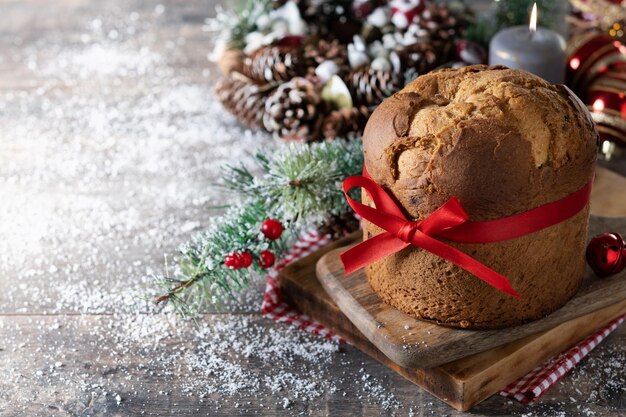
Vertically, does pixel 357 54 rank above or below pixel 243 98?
above

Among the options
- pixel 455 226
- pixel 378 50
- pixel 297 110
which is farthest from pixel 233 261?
pixel 378 50

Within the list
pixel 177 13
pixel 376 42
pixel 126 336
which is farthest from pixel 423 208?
pixel 177 13

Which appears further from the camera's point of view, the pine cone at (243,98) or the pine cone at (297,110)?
the pine cone at (243,98)

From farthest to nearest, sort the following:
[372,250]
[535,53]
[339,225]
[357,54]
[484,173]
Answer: [357,54] → [535,53] → [339,225] → [372,250] → [484,173]

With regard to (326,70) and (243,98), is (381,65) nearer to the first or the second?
(326,70)

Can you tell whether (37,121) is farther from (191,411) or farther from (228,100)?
(191,411)

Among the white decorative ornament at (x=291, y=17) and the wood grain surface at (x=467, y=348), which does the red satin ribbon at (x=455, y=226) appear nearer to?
the wood grain surface at (x=467, y=348)

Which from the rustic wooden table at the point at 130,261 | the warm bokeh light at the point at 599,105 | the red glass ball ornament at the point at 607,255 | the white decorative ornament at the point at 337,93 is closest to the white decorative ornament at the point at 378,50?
the white decorative ornament at the point at 337,93

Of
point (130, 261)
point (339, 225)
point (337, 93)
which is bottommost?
point (130, 261)
